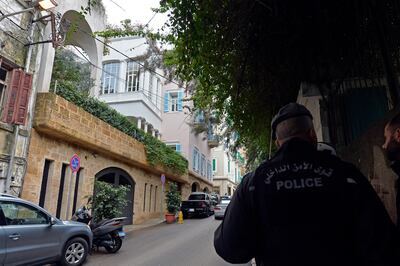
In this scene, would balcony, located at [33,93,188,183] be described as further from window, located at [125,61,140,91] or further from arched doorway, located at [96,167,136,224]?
window, located at [125,61,140,91]

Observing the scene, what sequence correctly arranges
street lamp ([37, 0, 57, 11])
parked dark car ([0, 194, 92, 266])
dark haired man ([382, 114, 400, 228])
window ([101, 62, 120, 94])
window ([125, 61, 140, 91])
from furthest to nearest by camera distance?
1. window ([101, 62, 120, 94])
2. window ([125, 61, 140, 91])
3. street lamp ([37, 0, 57, 11])
4. parked dark car ([0, 194, 92, 266])
5. dark haired man ([382, 114, 400, 228])

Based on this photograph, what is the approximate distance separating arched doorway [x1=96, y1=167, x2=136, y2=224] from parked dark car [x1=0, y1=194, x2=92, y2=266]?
7609 millimetres

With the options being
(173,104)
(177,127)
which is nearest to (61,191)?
(177,127)

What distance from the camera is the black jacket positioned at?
4.81 feet

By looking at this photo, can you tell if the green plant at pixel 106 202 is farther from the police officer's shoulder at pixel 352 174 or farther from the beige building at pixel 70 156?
the police officer's shoulder at pixel 352 174

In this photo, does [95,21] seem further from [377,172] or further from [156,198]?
[377,172]

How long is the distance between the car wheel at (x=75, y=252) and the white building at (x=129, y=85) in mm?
14952

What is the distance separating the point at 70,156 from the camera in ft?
42.5

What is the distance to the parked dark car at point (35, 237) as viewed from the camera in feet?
20.5

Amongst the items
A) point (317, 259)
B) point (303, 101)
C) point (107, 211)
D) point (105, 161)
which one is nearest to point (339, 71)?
point (303, 101)

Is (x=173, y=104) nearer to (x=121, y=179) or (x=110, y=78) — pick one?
(x=110, y=78)

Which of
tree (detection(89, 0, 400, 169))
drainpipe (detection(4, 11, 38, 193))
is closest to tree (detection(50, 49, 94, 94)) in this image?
drainpipe (detection(4, 11, 38, 193))

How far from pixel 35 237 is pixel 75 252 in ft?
4.08

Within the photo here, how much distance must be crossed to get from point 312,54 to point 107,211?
10069 mm
